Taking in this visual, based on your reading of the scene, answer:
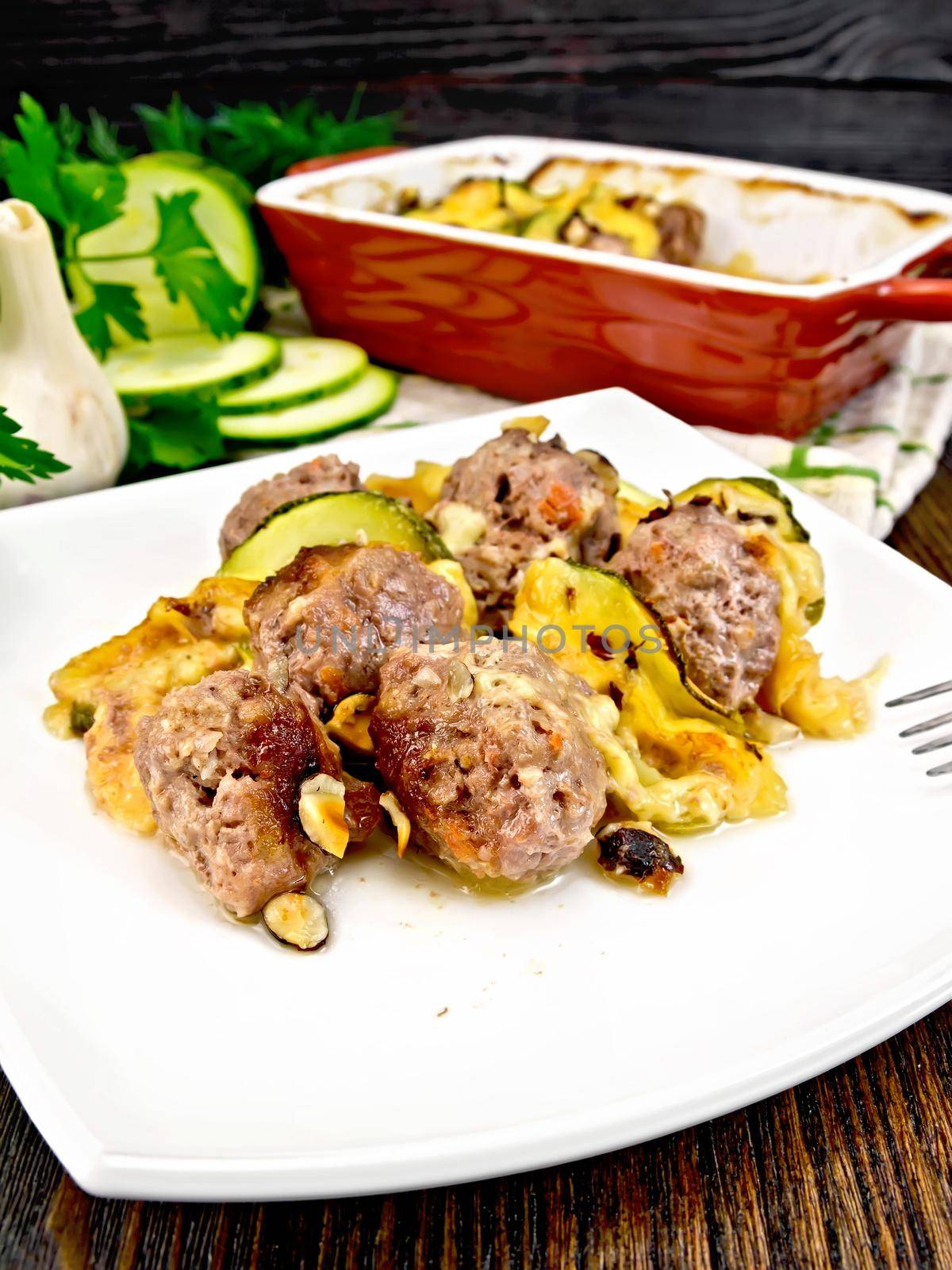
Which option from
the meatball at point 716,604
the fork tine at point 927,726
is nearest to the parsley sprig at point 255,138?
the meatball at point 716,604

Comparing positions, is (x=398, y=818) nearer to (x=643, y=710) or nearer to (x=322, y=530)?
(x=643, y=710)

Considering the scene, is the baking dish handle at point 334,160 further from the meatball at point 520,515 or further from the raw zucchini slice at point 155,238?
the meatball at point 520,515

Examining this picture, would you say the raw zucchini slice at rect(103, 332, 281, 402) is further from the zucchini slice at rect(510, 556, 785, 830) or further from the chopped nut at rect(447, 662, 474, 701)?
the chopped nut at rect(447, 662, 474, 701)

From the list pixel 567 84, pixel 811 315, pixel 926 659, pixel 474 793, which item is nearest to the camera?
pixel 474 793

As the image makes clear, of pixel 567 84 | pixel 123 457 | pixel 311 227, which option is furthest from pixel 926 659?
pixel 567 84

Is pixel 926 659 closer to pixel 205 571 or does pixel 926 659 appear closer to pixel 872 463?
pixel 872 463
